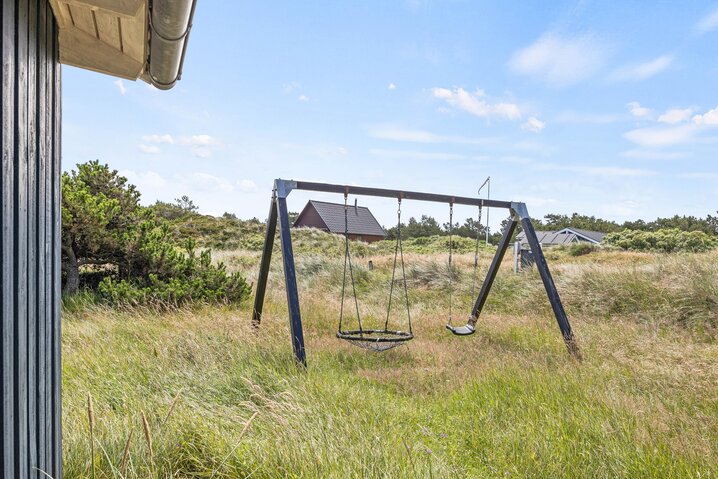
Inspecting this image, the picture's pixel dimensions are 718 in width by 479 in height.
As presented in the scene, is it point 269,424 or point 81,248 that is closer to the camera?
point 269,424

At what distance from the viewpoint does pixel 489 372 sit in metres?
4.23

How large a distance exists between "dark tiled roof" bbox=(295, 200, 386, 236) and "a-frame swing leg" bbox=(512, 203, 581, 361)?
73.8 ft

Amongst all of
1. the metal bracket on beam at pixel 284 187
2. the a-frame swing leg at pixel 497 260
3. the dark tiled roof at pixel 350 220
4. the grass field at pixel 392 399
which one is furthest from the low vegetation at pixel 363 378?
the dark tiled roof at pixel 350 220

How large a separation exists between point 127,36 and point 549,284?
4.75m

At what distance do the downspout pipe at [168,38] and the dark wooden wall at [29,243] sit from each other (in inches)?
16.7

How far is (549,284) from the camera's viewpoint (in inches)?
212

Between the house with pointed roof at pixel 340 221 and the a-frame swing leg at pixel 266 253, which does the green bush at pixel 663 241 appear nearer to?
the house with pointed roof at pixel 340 221

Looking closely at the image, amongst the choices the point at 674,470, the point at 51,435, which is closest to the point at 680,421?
the point at 674,470

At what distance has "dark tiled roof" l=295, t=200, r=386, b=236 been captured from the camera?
29250 mm

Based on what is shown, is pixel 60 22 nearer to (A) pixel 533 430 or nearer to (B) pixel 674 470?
(A) pixel 533 430

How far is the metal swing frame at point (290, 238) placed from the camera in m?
4.46

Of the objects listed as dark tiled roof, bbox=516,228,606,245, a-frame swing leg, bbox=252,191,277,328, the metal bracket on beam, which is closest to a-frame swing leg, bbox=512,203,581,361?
the metal bracket on beam

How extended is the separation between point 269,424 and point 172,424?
0.53m

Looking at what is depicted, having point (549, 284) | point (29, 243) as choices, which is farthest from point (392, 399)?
point (29, 243)
